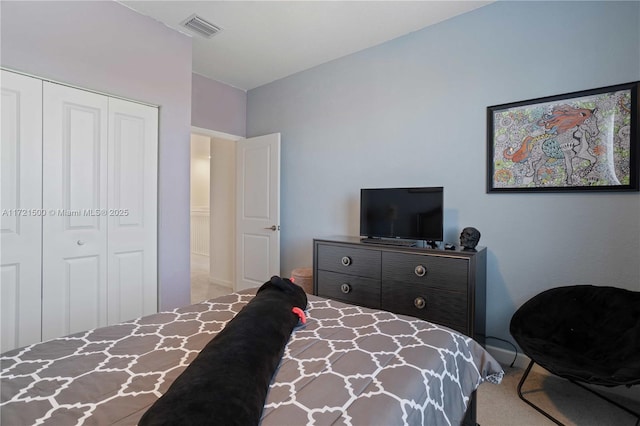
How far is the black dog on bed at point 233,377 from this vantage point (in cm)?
69

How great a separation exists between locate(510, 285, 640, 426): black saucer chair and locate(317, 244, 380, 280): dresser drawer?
982 millimetres

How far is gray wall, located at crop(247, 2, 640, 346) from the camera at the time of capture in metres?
2.00

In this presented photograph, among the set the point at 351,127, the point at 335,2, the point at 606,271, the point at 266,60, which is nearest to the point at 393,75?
the point at 351,127

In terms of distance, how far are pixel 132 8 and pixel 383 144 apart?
2.38 meters

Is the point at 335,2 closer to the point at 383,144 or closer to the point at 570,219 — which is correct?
the point at 383,144

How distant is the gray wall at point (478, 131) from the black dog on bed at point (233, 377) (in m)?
1.90

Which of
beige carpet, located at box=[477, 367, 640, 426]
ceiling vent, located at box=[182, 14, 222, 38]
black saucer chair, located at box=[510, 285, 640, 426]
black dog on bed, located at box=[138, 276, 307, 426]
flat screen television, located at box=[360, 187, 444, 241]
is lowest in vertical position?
beige carpet, located at box=[477, 367, 640, 426]

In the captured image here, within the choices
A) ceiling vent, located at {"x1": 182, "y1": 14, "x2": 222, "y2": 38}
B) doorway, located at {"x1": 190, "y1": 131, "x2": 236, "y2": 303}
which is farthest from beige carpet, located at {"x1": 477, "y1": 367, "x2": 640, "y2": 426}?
ceiling vent, located at {"x1": 182, "y1": 14, "x2": 222, "y2": 38}

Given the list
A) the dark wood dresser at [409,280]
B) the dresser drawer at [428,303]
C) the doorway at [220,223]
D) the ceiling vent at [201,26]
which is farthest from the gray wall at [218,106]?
the dresser drawer at [428,303]

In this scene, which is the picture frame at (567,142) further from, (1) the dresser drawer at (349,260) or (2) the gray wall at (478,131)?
(1) the dresser drawer at (349,260)

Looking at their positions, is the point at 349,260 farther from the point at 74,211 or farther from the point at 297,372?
the point at 74,211

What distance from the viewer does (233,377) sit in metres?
0.81

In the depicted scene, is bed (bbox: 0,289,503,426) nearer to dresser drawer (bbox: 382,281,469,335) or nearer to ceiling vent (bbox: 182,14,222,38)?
dresser drawer (bbox: 382,281,469,335)

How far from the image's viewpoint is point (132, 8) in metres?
2.51
